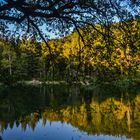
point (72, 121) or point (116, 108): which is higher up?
point (116, 108)

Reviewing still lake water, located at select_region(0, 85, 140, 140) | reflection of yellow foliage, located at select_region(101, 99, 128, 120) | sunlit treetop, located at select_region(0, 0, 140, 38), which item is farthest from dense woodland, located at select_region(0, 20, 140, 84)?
reflection of yellow foliage, located at select_region(101, 99, 128, 120)

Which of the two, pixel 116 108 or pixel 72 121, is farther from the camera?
pixel 116 108

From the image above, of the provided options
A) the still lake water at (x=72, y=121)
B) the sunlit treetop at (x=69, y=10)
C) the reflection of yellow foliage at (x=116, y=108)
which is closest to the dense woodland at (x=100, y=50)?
the sunlit treetop at (x=69, y=10)

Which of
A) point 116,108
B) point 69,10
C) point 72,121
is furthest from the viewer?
point 116,108

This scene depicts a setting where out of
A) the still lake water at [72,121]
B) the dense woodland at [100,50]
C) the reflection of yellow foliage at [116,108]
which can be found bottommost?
the still lake water at [72,121]

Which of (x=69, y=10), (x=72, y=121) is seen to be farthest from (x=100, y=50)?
(x=72, y=121)

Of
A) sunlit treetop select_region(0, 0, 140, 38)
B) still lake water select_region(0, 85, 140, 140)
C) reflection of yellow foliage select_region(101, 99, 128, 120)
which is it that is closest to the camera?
sunlit treetop select_region(0, 0, 140, 38)

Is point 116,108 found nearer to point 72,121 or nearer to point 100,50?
point 72,121

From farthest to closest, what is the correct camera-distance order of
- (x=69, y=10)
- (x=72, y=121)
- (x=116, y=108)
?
(x=116, y=108) → (x=72, y=121) → (x=69, y=10)

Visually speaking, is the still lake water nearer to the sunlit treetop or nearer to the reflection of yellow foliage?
the reflection of yellow foliage

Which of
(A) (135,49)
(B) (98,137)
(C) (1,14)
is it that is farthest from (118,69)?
(B) (98,137)

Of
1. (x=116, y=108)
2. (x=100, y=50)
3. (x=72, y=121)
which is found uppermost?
(x=100, y=50)

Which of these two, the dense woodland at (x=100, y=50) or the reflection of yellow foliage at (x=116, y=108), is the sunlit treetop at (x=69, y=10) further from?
the reflection of yellow foliage at (x=116, y=108)

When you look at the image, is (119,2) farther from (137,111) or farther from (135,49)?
(137,111)
